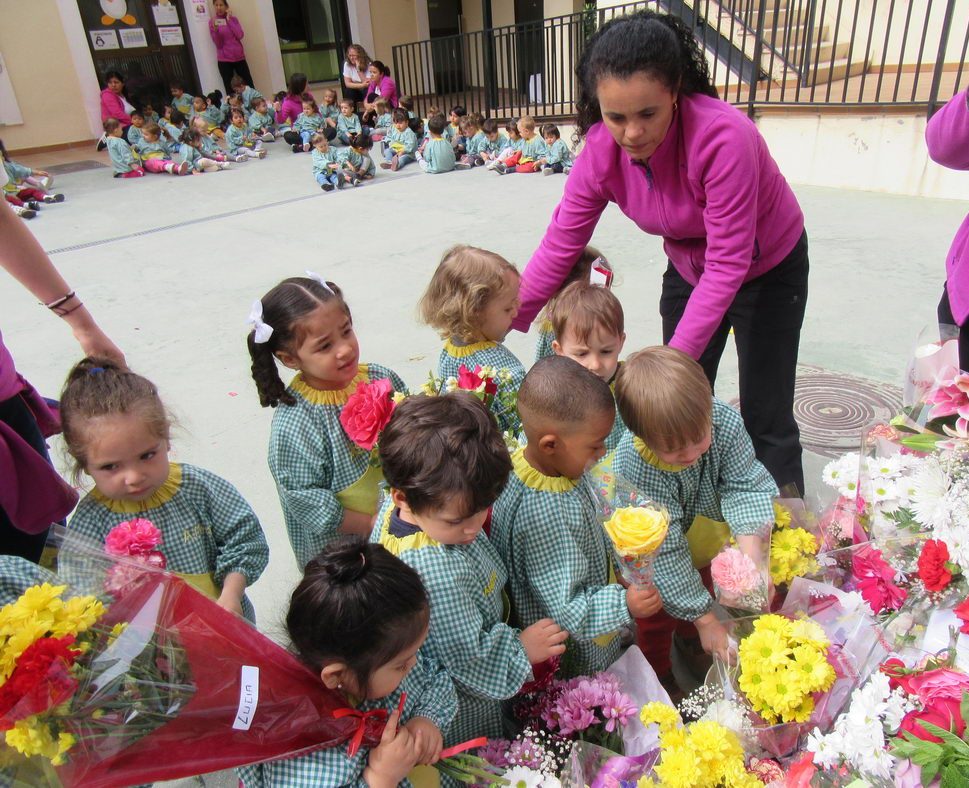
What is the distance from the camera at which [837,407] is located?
132 inches

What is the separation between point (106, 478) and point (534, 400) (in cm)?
101

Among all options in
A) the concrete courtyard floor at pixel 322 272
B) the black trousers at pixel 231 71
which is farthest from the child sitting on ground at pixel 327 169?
the black trousers at pixel 231 71

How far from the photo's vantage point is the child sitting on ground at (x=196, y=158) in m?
10.4

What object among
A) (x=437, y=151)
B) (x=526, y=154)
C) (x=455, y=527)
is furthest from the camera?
(x=437, y=151)

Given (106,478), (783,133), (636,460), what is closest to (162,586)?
(106,478)

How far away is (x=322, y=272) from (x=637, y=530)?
4.63 m

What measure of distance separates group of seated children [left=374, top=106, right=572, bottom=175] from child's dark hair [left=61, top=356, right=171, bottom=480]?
7.68m

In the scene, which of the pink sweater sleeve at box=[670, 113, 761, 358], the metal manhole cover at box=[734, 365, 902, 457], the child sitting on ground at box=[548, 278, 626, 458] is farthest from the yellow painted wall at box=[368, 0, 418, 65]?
the pink sweater sleeve at box=[670, 113, 761, 358]

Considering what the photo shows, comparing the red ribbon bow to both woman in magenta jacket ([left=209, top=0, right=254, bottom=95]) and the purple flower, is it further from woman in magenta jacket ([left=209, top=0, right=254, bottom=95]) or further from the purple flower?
woman in magenta jacket ([left=209, top=0, right=254, bottom=95])

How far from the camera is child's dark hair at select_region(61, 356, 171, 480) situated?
1.66 metres

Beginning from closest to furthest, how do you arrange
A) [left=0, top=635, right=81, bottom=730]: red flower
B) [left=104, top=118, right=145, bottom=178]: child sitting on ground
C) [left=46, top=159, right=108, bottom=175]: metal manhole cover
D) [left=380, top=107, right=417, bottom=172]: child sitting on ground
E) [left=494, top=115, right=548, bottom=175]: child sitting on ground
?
[left=0, top=635, right=81, bottom=730]: red flower, [left=494, top=115, right=548, bottom=175]: child sitting on ground, [left=104, top=118, right=145, bottom=178]: child sitting on ground, [left=380, top=107, right=417, bottom=172]: child sitting on ground, [left=46, top=159, right=108, bottom=175]: metal manhole cover

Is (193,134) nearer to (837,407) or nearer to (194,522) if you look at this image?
(837,407)

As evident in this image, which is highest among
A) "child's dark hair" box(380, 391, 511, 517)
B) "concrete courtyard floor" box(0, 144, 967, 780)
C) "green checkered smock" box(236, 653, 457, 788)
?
"child's dark hair" box(380, 391, 511, 517)

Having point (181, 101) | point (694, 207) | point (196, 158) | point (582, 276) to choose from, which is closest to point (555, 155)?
point (196, 158)
